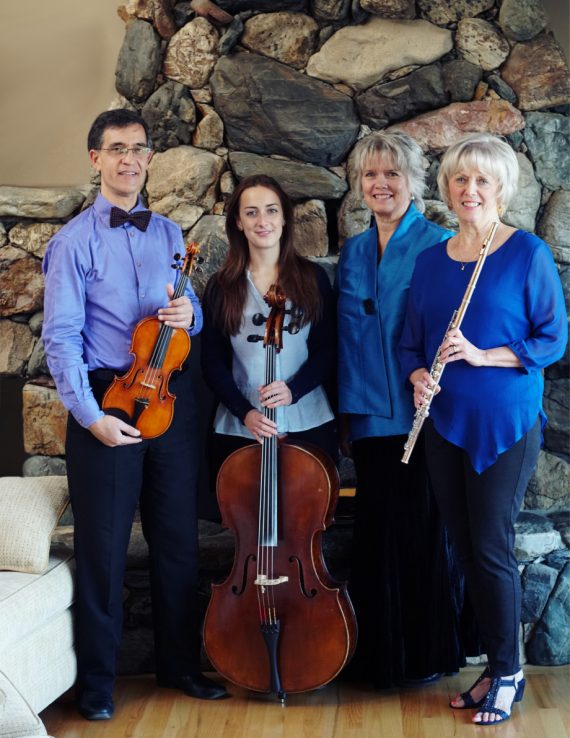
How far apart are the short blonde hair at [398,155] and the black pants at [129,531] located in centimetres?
77

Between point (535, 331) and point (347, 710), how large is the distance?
43.8 inches

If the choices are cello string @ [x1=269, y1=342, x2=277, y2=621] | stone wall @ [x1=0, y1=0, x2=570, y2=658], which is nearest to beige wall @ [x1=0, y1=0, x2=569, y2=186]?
stone wall @ [x1=0, y1=0, x2=570, y2=658]

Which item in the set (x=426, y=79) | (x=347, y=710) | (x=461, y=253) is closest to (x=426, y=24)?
(x=426, y=79)

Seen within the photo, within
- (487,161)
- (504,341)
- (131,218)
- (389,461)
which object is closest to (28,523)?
(131,218)

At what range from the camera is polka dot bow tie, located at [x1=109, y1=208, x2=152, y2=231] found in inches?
104

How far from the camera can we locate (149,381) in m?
2.51

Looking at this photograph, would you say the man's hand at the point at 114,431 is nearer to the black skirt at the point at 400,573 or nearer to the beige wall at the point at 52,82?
the black skirt at the point at 400,573

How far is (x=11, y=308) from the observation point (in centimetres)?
355

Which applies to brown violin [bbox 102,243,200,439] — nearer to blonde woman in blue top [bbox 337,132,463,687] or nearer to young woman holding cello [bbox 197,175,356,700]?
young woman holding cello [bbox 197,175,356,700]

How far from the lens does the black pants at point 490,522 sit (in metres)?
2.48

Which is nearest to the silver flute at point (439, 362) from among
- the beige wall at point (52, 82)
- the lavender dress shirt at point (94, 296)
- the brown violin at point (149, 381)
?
the brown violin at point (149, 381)

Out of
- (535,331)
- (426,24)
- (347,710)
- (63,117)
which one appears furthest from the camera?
(63,117)

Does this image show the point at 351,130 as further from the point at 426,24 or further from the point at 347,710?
the point at 347,710

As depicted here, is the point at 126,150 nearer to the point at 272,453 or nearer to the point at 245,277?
the point at 245,277
